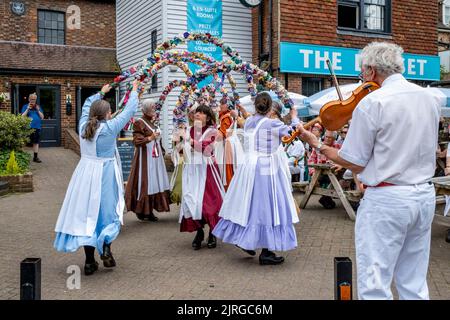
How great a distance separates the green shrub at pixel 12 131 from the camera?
1198cm

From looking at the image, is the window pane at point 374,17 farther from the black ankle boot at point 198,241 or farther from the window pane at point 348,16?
the black ankle boot at point 198,241

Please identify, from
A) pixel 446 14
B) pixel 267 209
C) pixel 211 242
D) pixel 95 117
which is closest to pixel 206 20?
pixel 211 242

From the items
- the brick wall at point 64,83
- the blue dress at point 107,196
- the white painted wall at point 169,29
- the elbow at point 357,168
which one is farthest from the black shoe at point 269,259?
the brick wall at point 64,83

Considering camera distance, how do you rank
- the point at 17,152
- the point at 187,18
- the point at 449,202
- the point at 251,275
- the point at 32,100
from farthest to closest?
the point at 187,18
the point at 32,100
the point at 17,152
the point at 449,202
the point at 251,275

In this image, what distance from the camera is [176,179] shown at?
7.24 m

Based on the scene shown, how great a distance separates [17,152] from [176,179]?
7.21 meters

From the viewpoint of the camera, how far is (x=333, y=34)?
15.5 m

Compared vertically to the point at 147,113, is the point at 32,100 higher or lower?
higher

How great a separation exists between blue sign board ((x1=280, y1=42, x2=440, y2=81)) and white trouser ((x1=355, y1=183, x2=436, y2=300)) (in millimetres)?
12012

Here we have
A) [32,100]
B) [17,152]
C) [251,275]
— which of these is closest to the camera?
[251,275]

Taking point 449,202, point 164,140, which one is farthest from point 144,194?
point 164,140

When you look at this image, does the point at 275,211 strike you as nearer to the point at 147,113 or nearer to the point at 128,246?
the point at 128,246

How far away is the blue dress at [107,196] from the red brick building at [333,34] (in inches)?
402

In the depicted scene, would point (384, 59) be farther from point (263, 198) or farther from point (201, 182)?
point (201, 182)
